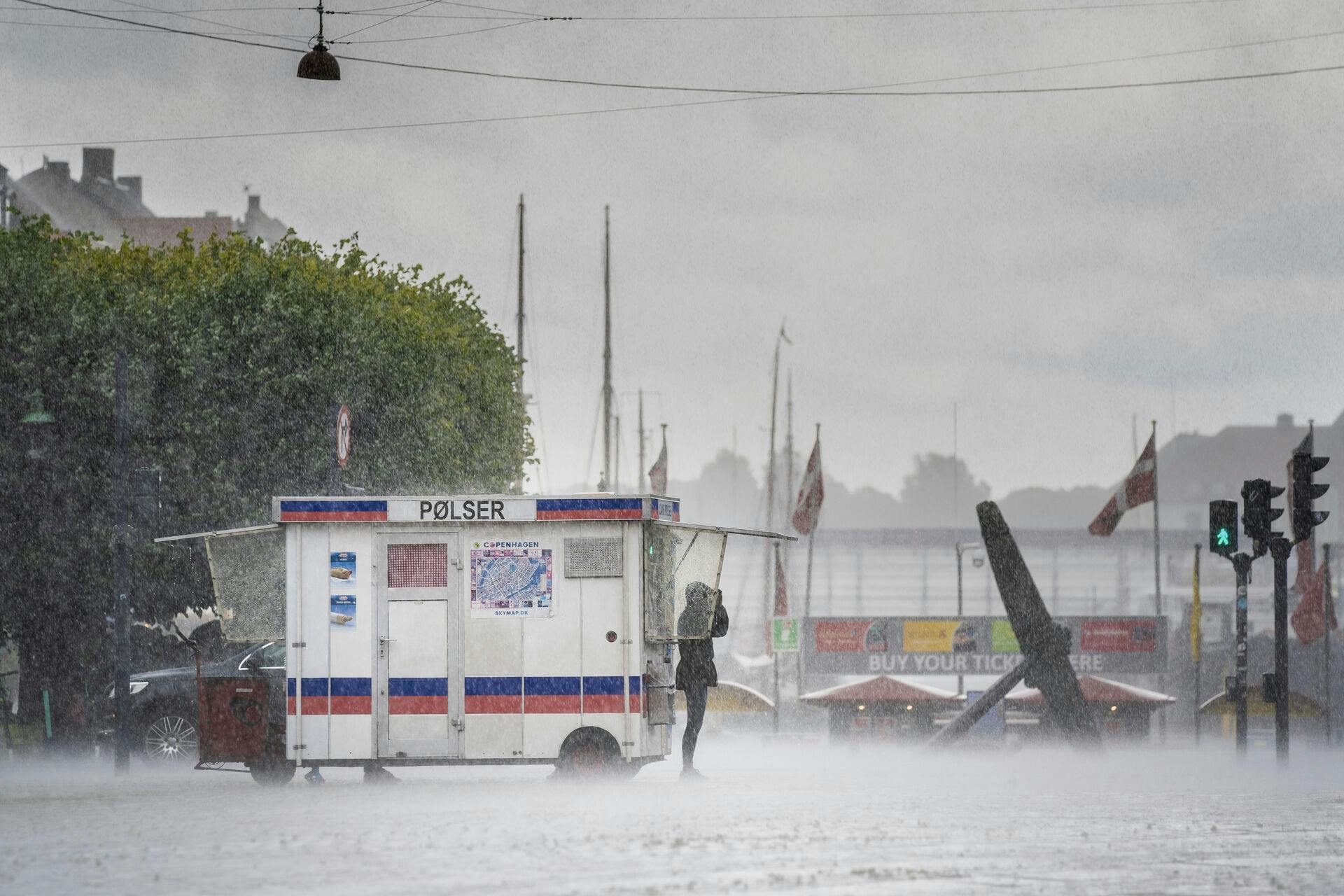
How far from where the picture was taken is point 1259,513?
79.8 feet

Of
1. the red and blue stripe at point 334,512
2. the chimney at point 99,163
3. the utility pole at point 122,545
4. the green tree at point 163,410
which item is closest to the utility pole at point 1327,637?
the green tree at point 163,410

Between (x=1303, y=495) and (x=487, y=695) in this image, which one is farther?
(x=1303, y=495)

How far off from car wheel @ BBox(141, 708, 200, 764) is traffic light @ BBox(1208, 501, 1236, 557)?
13723 millimetres

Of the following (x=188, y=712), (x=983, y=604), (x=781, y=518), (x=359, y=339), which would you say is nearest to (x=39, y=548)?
(x=359, y=339)

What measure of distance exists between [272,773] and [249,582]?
202 centimetres

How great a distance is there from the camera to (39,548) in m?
34.0

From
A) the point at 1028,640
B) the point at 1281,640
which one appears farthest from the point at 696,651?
the point at 1028,640

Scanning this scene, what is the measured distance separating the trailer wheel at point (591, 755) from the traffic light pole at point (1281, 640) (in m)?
10.0

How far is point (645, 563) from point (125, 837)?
6.96m

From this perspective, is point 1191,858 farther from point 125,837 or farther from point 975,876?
point 125,837

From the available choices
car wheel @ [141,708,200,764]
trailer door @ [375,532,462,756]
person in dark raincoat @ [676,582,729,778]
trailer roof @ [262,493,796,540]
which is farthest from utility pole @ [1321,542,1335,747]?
trailer door @ [375,532,462,756]

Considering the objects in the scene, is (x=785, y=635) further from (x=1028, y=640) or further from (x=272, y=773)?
(x=272, y=773)

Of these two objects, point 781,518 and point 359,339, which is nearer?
point 359,339

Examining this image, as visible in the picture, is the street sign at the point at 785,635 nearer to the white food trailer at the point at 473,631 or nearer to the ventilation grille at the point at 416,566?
the white food trailer at the point at 473,631
